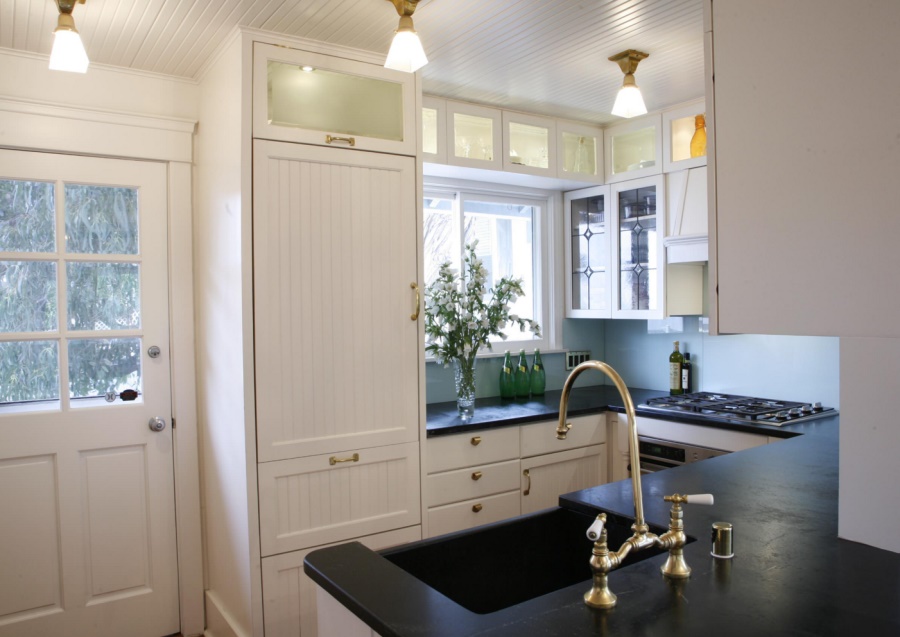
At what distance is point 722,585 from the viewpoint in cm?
127

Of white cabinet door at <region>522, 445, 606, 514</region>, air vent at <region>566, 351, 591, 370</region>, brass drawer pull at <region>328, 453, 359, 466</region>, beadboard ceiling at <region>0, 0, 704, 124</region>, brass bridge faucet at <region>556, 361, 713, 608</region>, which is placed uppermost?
beadboard ceiling at <region>0, 0, 704, 124</region>

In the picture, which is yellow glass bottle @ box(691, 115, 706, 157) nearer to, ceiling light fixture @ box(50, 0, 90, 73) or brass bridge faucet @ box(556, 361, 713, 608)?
brass bridge faucet @ box(556, 361, 713, 608)

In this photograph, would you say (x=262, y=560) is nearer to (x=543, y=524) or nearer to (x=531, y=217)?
(x=543, y=524)

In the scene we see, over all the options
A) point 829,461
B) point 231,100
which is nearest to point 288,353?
point 231,100

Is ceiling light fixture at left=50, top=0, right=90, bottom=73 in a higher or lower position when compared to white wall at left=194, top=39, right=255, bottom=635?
higher

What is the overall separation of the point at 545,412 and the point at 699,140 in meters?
1.52

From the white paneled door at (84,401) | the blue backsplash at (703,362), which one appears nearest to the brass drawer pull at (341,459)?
the white paneled door at (84,401)

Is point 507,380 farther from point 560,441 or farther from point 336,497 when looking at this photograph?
point 336,497

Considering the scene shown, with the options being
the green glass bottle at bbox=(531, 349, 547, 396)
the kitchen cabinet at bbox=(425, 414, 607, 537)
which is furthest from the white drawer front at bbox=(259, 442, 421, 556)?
the green glass bottle at bbox=(531, 349, 547, 396)

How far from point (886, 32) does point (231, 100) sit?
203 centimetres

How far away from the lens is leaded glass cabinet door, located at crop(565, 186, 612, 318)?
153 inches

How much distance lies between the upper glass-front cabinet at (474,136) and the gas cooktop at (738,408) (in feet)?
4.71

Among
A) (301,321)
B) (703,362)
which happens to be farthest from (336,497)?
(703,362)

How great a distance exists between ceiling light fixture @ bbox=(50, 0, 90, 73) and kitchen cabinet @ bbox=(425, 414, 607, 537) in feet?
6.07
